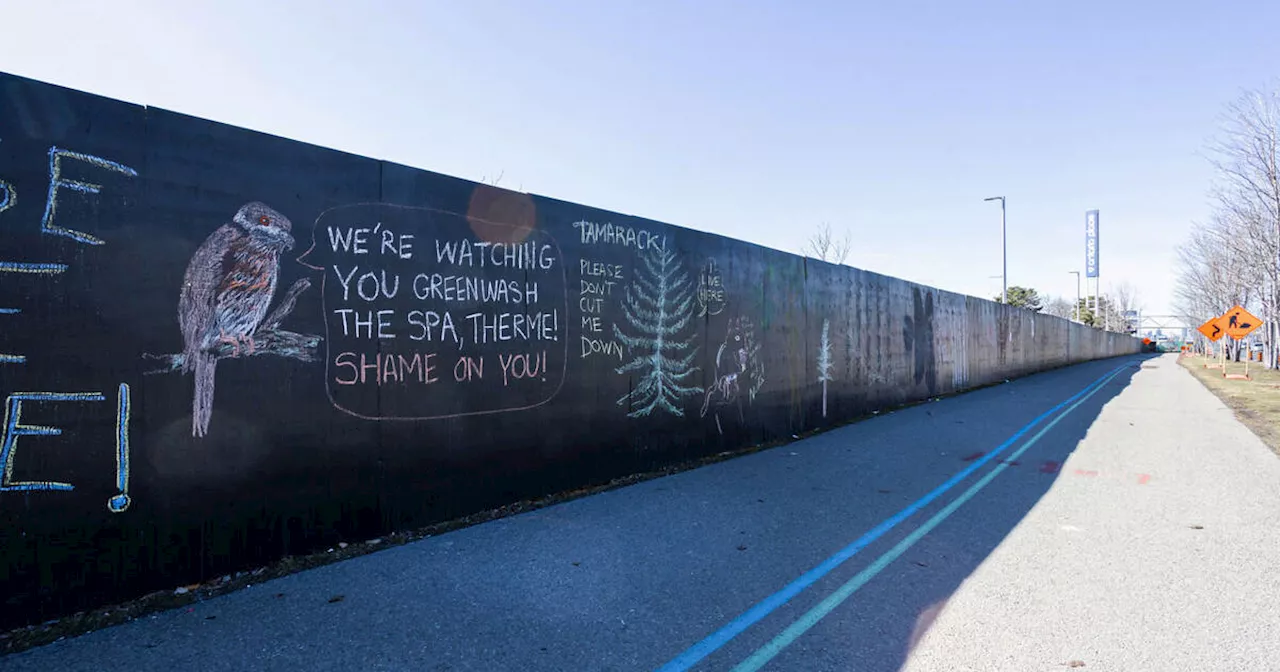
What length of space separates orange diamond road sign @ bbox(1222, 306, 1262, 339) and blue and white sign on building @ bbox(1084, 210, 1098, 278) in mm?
96000

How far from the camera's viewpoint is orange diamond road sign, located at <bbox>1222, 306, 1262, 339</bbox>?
2259 centimetres

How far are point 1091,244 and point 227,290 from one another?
425 ft

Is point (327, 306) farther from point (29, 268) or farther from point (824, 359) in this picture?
point (824, 359)

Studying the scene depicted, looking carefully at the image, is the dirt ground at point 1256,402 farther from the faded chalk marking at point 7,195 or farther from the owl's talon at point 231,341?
the faded chalk marking at point 7,195

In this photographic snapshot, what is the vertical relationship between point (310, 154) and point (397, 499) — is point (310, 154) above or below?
above

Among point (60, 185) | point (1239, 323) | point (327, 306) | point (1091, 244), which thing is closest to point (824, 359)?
point (327, 306)

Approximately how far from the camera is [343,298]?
15.3 feet

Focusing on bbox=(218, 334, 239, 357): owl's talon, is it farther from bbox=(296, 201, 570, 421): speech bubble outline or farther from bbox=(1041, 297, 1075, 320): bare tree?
bbox=(1041, 297, 1075, 320): bare tree

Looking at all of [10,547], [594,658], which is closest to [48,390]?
[10,547]

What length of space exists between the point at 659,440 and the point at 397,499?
3.39 m

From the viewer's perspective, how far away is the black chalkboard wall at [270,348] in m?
3.41

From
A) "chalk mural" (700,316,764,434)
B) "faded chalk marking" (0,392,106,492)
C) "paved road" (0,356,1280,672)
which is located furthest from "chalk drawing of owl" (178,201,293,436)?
"chalk mural" (700,316,764,434)

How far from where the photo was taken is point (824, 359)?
36.8 ft

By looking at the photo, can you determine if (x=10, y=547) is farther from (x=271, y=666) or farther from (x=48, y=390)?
(x=271, y=666)
